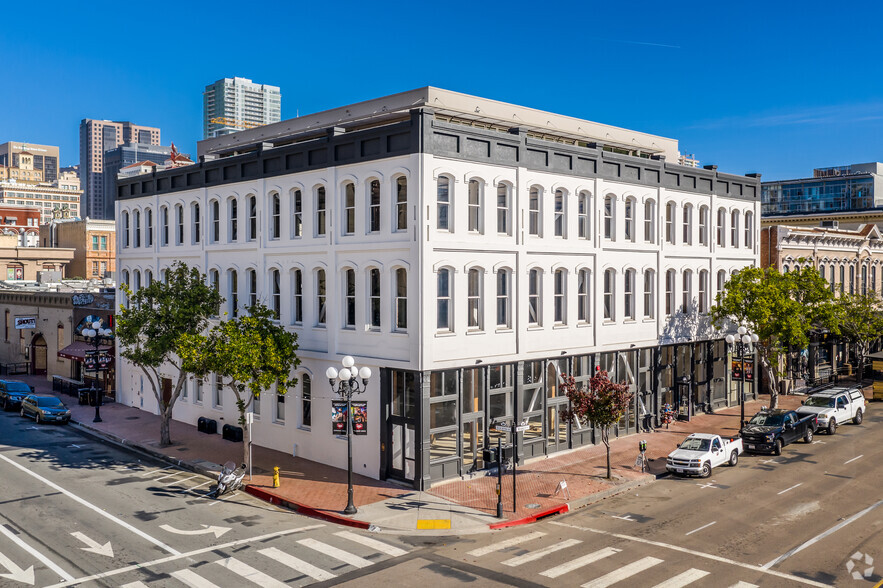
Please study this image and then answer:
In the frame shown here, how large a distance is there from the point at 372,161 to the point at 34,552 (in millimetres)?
15930

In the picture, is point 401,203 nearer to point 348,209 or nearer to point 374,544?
point 348,209

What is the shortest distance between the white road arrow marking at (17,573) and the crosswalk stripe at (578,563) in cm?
1212

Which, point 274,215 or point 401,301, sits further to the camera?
point 274,215

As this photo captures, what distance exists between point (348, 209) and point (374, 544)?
1290 centimetres

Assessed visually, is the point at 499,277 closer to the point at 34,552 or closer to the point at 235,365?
the point at 235,365

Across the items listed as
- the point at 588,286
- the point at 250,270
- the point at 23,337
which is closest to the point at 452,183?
the point at 588,286

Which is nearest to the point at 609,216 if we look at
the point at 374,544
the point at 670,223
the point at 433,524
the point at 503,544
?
the point at 670,223

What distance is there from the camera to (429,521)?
22234 millimetres

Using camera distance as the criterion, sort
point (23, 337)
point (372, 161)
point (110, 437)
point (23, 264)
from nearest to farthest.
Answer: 1. point (372, 161)
2. point (110, 437)
3. point (23, 337)
4. point (23, 264)

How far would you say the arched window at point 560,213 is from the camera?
1224 inches

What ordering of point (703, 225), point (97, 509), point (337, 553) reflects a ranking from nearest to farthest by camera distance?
point (337, 553) < point (97, 509) < point (703, 225)

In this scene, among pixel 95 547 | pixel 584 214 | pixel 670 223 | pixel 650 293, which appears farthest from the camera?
pixel 670 223

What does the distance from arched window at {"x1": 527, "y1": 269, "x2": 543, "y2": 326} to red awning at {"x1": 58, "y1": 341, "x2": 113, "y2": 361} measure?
26.7 m

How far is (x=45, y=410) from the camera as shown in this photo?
37875 millimetres
